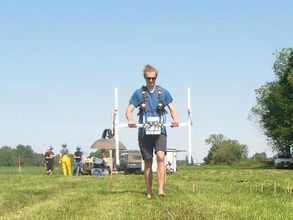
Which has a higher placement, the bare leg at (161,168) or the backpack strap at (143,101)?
the backpack strap at (143,101)

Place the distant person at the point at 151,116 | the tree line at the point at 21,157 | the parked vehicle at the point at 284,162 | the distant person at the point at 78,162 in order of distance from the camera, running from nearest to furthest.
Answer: the distant person at the point at 151,116 < the distant person at the point at 78,162 < the parked vehicle at the point at 284,162 < the tree line at the point at 21,157

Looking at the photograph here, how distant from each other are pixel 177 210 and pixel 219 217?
0.72 m

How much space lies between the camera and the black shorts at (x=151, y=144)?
9031 millimetres

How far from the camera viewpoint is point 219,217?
585cm

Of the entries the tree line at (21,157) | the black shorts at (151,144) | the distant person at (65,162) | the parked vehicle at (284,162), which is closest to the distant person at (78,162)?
the distant person at (65,162)

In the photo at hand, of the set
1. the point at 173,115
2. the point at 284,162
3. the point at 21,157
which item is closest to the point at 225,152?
the point at 21,157

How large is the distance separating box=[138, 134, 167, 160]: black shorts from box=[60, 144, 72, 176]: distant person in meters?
22.8

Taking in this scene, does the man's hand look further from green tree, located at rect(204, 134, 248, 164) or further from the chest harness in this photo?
green tree, located at rect(204, 134, 248, 164)

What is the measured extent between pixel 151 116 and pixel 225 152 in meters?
136

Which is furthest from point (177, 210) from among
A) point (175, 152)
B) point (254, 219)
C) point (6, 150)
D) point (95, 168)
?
point (6, 150)

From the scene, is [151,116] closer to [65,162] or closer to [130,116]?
[130,116]

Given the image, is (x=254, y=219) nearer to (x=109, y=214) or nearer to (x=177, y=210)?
(x=177, y=210)

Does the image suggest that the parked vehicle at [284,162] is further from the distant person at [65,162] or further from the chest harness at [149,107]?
the chest harness at [149,107]

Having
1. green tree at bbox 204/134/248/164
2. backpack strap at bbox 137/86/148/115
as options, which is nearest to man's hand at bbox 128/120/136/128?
backpack strap at bbox 137/86/148/115
